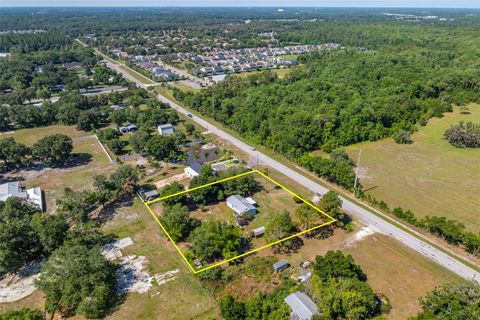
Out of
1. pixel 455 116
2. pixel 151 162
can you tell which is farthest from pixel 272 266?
pixel 455 116

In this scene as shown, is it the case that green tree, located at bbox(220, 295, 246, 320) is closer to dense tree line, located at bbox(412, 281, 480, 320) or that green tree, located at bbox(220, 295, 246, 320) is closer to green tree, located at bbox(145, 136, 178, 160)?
dense tree line, located at bbox(412, 281, 480, 320)

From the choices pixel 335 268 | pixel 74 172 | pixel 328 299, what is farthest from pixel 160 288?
pixel 74 172

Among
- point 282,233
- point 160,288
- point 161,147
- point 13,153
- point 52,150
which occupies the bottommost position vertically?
point 160,288

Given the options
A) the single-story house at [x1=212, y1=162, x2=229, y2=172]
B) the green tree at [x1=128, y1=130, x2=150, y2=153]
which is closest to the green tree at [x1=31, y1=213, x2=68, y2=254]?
the single-story house at [x1=212, y1=162, x2=229, y2=172]

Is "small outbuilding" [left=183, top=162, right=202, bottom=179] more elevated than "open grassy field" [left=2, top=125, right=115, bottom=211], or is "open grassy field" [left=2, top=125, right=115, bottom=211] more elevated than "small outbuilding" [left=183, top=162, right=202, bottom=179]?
"small outbuilding" [left=183, top=162, right=202, bottom=179]

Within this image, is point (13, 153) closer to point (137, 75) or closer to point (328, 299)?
point (328, 299)

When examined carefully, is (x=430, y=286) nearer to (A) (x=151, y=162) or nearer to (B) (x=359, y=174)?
(B) (x=359, y=174)
